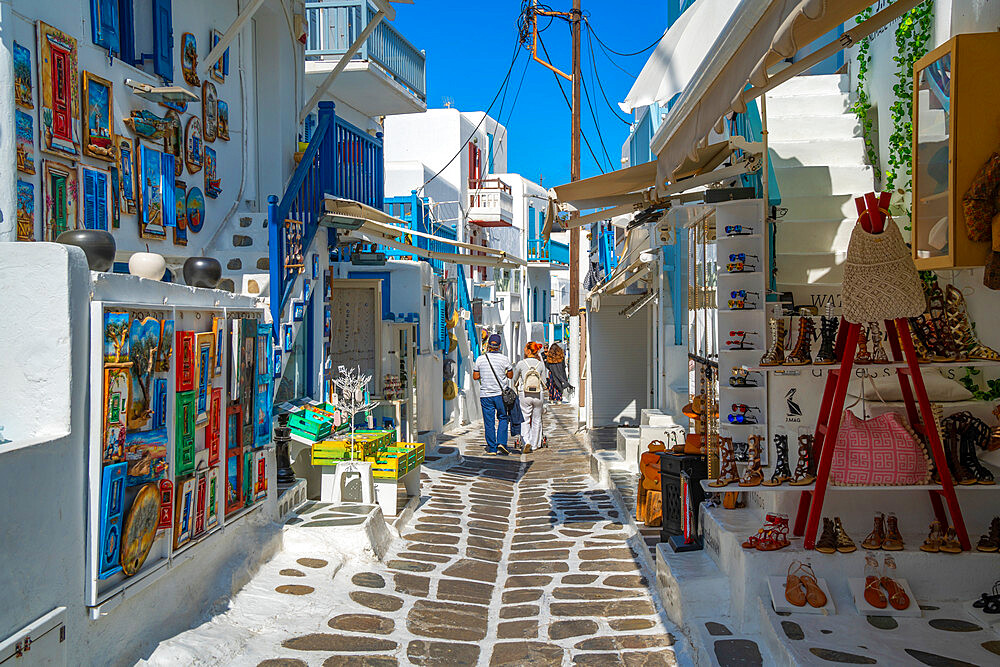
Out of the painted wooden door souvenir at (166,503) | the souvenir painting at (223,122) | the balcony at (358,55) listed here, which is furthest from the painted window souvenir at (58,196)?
the balcony at (358,55)

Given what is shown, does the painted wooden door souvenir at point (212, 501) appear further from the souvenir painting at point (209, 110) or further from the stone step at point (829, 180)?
the stone step at point (829, 180)

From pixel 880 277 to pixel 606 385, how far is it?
493 inches

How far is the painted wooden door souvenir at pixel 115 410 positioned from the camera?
424 cm

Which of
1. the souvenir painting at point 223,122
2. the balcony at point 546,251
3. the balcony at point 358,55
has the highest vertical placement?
the balcony at point 358,55

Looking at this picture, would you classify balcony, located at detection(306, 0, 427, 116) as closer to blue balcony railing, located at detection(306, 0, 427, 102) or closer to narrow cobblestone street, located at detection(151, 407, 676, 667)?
blue balcony railing, located at detection(306, 0, 427, 102)

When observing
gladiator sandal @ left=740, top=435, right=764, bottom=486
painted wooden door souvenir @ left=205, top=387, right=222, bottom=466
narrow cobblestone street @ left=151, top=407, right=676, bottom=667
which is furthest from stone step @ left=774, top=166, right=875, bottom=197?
painted wooden door souvenir @ left=205, top=387, right=222, bottom=466

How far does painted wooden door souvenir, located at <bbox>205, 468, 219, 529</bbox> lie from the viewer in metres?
5.55

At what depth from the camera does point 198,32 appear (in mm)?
8531

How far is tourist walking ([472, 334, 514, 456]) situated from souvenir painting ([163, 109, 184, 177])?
6.68 m

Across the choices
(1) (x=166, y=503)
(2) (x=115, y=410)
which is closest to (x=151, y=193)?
(1) (x=166, y=503)

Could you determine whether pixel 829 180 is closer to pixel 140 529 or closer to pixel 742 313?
pixel 742 313

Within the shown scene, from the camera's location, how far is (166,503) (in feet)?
16.0

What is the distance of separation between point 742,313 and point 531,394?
8.36 metres

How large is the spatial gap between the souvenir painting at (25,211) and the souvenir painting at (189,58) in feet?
9.20
